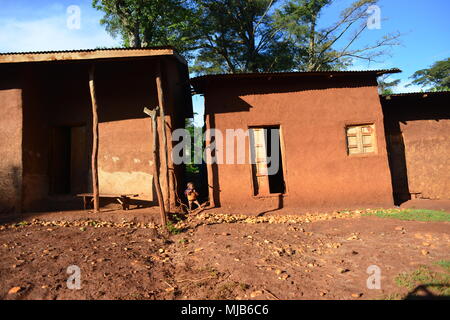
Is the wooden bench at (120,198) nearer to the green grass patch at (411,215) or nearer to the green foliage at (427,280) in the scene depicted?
the green foliage at (427,280)

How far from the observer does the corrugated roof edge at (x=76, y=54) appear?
6.45 meters

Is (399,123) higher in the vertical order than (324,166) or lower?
higher

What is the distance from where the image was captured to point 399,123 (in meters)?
9.46

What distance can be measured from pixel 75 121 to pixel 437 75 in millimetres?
37122

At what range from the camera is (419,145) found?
30.7ft

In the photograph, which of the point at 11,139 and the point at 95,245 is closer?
the point at 95,245

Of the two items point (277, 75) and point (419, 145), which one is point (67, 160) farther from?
point (419, 145)

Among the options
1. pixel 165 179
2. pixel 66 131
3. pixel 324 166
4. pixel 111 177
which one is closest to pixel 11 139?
pixel 66 131

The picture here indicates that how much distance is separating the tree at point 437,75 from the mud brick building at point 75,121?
32966mm

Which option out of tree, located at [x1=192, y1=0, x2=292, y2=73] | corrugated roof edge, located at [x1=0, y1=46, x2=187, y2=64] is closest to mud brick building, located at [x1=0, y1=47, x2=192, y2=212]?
corrugated roof edge, located at [x1=0, y1=46, x2=187, y2=64]

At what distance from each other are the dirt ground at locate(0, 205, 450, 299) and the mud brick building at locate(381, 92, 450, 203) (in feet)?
12.9

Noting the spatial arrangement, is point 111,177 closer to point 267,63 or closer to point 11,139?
point 11,139

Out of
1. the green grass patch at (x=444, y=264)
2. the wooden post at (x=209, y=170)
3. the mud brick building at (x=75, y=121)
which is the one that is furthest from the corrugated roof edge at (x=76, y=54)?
the green grass patch at (x=444, y=264)

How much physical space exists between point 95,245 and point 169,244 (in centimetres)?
137
